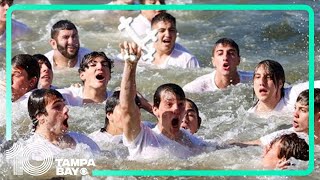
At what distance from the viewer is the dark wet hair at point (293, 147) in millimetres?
6336

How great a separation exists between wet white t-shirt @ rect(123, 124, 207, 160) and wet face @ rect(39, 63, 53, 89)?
1.87ft

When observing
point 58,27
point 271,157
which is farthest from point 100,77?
point 271,157

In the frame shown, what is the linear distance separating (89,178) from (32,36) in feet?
3.70

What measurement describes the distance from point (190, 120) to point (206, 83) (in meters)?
0.30

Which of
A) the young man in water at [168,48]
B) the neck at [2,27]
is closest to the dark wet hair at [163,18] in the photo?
the young man in water at [168,48]

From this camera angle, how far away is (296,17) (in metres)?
6.64

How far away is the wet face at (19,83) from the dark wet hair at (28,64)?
24 mm

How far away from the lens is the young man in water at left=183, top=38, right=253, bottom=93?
6.54 metres

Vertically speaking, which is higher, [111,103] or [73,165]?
[111,103]

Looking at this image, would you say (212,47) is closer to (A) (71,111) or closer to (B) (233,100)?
(B) (233,100)

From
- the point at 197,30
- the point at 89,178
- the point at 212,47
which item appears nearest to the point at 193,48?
the point at 212,47

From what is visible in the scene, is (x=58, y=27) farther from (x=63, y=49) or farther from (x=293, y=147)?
(x=293, y=147)

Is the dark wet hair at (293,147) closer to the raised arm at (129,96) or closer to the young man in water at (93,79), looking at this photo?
the raised arm at (129,96)

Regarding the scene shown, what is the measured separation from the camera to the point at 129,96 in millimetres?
Answer: 6051
